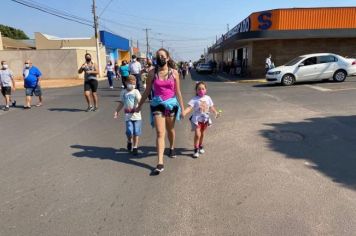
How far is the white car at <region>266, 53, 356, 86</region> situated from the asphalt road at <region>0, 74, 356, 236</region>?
31.2 feet

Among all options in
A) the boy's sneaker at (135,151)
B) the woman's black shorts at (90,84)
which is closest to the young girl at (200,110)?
the boy's sneaker at (135,151)

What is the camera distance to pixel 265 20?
74.0ft

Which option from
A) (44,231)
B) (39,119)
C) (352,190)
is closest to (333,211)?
(352,190)

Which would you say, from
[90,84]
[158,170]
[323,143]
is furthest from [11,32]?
[323,143]

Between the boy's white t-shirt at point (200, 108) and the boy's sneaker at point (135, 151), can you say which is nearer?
the boy's white t-shirt at point (200, 108)

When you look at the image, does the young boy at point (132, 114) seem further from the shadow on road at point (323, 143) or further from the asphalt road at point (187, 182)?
the shadow on road at point (323, 143)

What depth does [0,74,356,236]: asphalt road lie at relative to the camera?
351cm

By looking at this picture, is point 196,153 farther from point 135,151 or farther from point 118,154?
point 118,154

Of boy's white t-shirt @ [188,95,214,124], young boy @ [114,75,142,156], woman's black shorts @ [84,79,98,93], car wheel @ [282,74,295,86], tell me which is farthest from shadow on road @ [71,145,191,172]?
car wheel @ [282,74,295,86]

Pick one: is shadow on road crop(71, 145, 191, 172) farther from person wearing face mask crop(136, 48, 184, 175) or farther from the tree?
the tree

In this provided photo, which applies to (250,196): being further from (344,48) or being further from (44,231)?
(344,48)

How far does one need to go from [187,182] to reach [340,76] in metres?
16.1

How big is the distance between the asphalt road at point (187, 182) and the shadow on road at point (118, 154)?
0.02 meters

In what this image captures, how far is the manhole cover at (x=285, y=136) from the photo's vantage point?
21.8 feet
